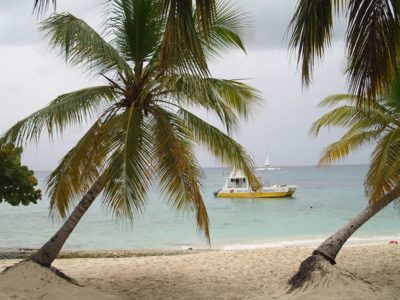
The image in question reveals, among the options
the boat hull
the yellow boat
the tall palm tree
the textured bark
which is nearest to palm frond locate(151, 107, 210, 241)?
the textured bark

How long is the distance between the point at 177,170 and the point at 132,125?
37.4 inches

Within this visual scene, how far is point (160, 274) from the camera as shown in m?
9.23

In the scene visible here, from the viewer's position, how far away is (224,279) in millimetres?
8703

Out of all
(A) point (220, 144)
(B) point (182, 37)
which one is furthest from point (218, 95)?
(B) point (182, 37)

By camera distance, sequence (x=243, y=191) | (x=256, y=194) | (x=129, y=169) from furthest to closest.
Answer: (x=243, y=191) < (x=256, y=194) < (x=129, y=169)

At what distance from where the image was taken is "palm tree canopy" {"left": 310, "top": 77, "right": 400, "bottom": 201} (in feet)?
27.6

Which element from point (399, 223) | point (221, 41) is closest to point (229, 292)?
point (221, 41)

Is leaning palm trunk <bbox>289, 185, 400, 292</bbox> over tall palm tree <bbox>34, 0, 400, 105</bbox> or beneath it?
beneath

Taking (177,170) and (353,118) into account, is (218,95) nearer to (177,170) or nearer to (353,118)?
(177,170)

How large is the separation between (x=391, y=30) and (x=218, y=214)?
1274 inches

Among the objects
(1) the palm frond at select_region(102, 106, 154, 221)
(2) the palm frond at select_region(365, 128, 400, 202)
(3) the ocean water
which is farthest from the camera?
(3) the ocean water

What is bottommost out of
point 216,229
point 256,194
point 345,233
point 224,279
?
point 216,229

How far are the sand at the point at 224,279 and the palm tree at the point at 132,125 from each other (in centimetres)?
105

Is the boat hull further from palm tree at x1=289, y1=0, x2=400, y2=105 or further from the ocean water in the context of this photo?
palm tree at x1=289, y1=0, x2=400, y2=105
